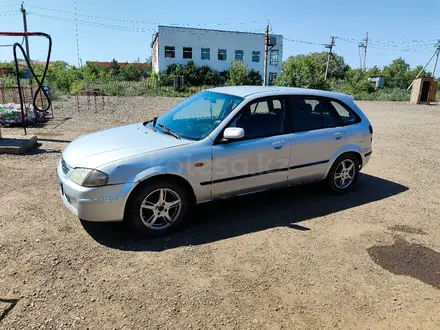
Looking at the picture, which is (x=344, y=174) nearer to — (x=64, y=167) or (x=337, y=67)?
(x=64, y=167)

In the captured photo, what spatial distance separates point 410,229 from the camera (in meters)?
4.25

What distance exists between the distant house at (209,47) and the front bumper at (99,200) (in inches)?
1813

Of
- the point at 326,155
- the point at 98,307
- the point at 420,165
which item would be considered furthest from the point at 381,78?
the point at 98,307

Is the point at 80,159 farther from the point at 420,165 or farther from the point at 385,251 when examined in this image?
the point at 420,165

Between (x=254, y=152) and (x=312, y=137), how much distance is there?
1.00m

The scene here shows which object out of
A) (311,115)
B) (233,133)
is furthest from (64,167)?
(311,115)

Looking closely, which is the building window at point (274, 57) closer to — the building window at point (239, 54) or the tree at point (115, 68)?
the building window at point (239, 54)

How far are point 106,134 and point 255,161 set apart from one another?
2.01 metres

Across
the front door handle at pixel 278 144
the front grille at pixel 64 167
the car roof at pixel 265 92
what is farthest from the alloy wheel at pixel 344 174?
the front grille at pixel 64 167

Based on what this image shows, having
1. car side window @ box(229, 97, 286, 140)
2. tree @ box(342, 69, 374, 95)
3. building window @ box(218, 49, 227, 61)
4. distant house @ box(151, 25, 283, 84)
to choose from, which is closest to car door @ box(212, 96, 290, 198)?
car side window @ box(229, 97, 286, 140)

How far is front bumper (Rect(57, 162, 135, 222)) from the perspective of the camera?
344 cm

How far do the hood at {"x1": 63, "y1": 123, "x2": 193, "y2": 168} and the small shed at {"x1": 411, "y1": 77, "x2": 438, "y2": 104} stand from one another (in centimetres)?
2569

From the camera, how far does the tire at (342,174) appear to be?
16.5 feet

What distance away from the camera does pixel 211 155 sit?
3.88m
